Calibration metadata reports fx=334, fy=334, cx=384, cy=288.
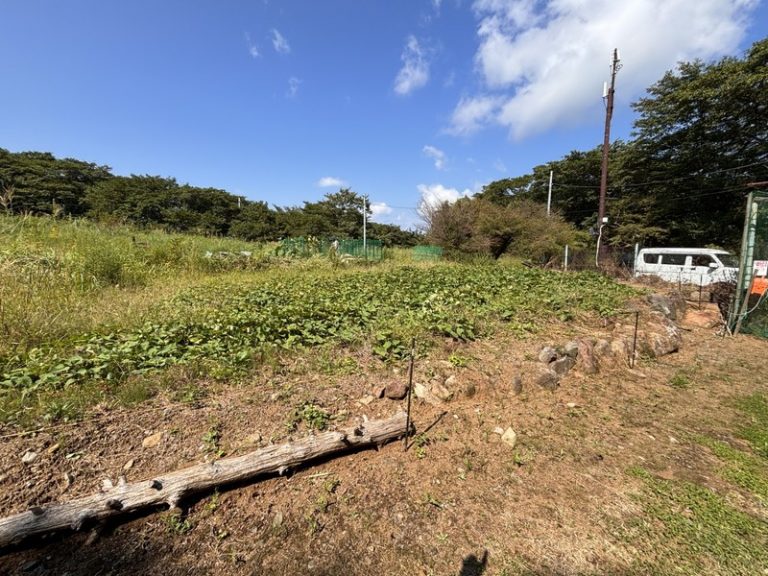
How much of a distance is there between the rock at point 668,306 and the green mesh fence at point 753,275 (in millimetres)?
701

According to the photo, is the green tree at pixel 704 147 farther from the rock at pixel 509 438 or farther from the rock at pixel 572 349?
the rock at pixel 509 438

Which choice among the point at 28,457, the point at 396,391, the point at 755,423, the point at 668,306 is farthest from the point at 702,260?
the point at 28,457

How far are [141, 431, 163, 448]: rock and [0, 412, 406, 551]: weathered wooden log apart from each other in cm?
28

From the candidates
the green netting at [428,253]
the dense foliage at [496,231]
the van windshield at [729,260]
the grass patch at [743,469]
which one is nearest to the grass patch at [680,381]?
the grass patch at [743,469]

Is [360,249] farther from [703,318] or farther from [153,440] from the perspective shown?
[153,440]

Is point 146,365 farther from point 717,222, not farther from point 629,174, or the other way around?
point 629,174

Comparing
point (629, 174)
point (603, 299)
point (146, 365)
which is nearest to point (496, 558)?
point (146, 365)

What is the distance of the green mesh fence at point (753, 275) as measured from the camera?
4.68 metres

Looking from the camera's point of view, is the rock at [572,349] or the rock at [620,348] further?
the rock at [620,348]

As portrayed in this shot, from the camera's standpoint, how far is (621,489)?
1.87m

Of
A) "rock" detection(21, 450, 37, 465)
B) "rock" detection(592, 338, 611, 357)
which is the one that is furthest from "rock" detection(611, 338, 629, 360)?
"rock" detection(21, 450, 37, 465)

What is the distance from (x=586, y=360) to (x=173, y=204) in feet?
136

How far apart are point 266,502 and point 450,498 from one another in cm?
94

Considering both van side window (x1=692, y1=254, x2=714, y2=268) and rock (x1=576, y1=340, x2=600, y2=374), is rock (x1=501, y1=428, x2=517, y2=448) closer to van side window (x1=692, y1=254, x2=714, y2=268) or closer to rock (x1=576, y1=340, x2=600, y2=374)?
rock (x1=576, y1=340, x2=600, y2=374)
